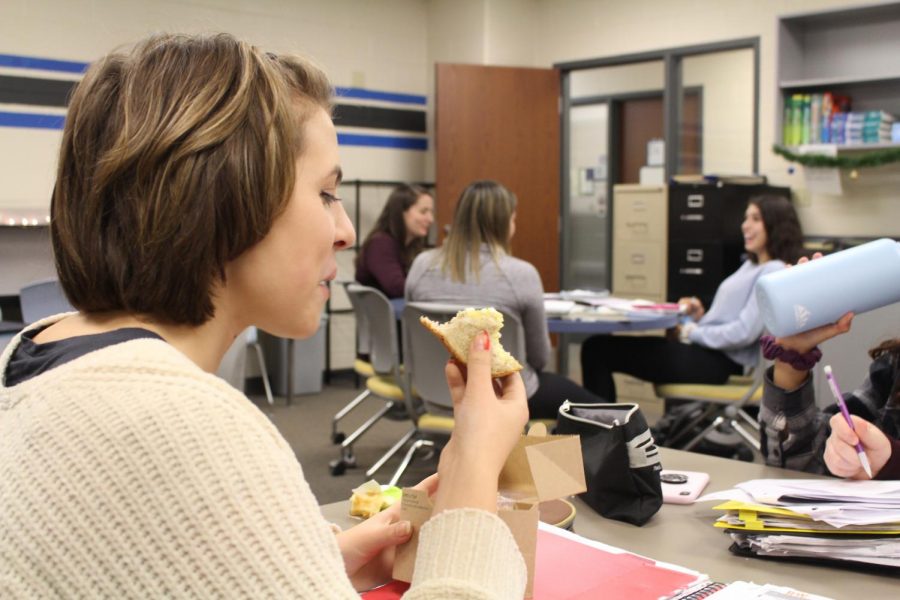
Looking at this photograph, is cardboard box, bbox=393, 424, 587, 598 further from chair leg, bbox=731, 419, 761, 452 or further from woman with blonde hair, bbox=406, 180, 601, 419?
chair leg, bbox=731, 419, 761, 452

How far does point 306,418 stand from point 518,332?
8.76 feet

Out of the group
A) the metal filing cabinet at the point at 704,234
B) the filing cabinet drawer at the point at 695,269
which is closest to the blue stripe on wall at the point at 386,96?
A: the metal filing cabinet at the point at 704,234

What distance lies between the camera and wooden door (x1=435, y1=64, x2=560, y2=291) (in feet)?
22.4

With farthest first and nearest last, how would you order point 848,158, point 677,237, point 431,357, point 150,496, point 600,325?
point 677,237
point 848,158
point 600,325
point 431,357
point 150,496

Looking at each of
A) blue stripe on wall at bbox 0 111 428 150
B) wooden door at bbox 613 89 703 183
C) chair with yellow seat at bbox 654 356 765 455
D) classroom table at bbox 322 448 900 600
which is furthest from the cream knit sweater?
wooden door at bbox 613 89 703 183

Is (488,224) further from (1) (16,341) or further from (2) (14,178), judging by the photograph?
(2) (14,178)

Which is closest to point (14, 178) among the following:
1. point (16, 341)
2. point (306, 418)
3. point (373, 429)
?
point (306, 418)

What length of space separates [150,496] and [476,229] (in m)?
3.01

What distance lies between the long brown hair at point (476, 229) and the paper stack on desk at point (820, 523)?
7.69 feet

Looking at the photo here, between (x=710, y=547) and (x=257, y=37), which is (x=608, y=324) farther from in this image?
(x=257, y=37)

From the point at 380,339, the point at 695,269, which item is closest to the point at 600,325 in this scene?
the point at 380,339

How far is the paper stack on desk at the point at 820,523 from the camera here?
3.97 ft

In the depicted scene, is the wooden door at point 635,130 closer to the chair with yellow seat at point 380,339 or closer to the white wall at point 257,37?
the white wall at point 257,37

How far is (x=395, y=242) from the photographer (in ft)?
16.6
